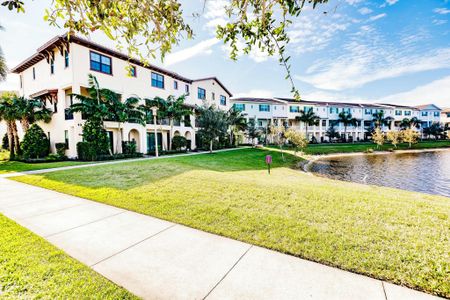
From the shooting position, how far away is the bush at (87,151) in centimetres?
1780

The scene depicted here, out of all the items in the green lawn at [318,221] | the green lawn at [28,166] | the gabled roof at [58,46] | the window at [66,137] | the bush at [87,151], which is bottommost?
the green lawn at [318,221]

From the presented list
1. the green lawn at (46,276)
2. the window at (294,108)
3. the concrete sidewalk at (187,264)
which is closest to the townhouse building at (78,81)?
the concrete sidewalk at (187,264)

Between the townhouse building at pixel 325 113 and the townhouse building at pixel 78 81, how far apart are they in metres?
25.8

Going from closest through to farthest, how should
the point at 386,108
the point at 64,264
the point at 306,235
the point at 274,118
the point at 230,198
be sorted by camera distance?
the point at 64,264
the point at 306,235
the point at 230,198
the point at 274,118
the point at 386,108

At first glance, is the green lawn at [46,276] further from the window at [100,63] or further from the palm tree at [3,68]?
the palm tree at [3,68]

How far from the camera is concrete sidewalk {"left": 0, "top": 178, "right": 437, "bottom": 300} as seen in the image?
2.66m

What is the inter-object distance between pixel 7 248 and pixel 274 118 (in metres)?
54.4

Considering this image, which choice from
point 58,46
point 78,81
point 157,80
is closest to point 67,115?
point 78,81

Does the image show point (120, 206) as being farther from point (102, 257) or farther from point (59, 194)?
point (59, 194)

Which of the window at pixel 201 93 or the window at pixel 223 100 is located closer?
the window at pixel 201 93

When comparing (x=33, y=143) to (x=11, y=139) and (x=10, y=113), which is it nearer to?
(x=10, y=113)

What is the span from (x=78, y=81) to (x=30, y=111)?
572 cm

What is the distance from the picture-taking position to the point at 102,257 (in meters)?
3.49

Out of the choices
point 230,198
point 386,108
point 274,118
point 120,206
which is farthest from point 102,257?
point 386,108
